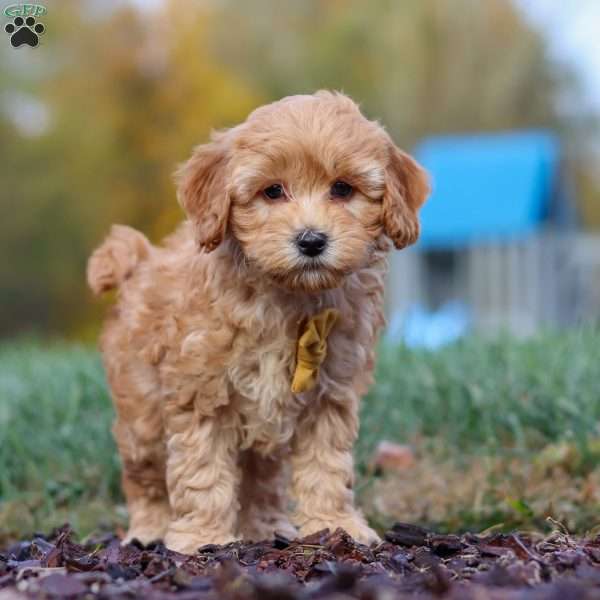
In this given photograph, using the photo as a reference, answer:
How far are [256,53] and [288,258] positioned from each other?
33170 millimetres

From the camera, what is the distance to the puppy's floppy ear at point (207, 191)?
448 cm

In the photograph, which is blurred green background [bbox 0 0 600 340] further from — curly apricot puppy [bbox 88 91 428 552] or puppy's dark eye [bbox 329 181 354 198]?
puppy's dark eye [bbox 329 181 354 198]

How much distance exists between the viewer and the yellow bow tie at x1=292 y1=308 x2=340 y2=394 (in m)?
4.54

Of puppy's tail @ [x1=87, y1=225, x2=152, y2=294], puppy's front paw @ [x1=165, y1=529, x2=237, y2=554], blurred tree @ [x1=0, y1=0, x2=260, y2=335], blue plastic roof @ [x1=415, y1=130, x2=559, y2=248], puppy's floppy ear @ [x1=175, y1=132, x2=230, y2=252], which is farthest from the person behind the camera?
blurred tree @ [x1=0, y1=0, x2=260, y2=335]

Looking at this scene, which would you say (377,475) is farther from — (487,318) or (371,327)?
(487,318)

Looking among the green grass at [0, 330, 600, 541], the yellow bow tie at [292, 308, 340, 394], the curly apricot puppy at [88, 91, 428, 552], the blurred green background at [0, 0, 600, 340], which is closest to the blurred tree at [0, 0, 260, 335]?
the blurred green background at [0, 0, 600, 340]

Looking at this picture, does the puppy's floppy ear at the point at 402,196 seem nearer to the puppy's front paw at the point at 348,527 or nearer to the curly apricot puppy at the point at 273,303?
the curly apricot puppy at the point at 273,303

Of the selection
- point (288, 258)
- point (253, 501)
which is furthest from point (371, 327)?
point (253, 501)

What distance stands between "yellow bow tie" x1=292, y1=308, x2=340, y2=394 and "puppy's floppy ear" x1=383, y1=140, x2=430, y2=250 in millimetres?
420

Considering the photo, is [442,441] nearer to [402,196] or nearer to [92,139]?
[402,196]

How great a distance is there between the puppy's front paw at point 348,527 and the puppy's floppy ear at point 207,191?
119 cm

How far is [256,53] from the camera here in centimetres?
3650

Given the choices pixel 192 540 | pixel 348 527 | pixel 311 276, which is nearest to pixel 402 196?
pixel 311 276

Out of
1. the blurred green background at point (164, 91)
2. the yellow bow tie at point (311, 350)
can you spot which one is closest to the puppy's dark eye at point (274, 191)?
the yellow bow tie at point (311, 350)
